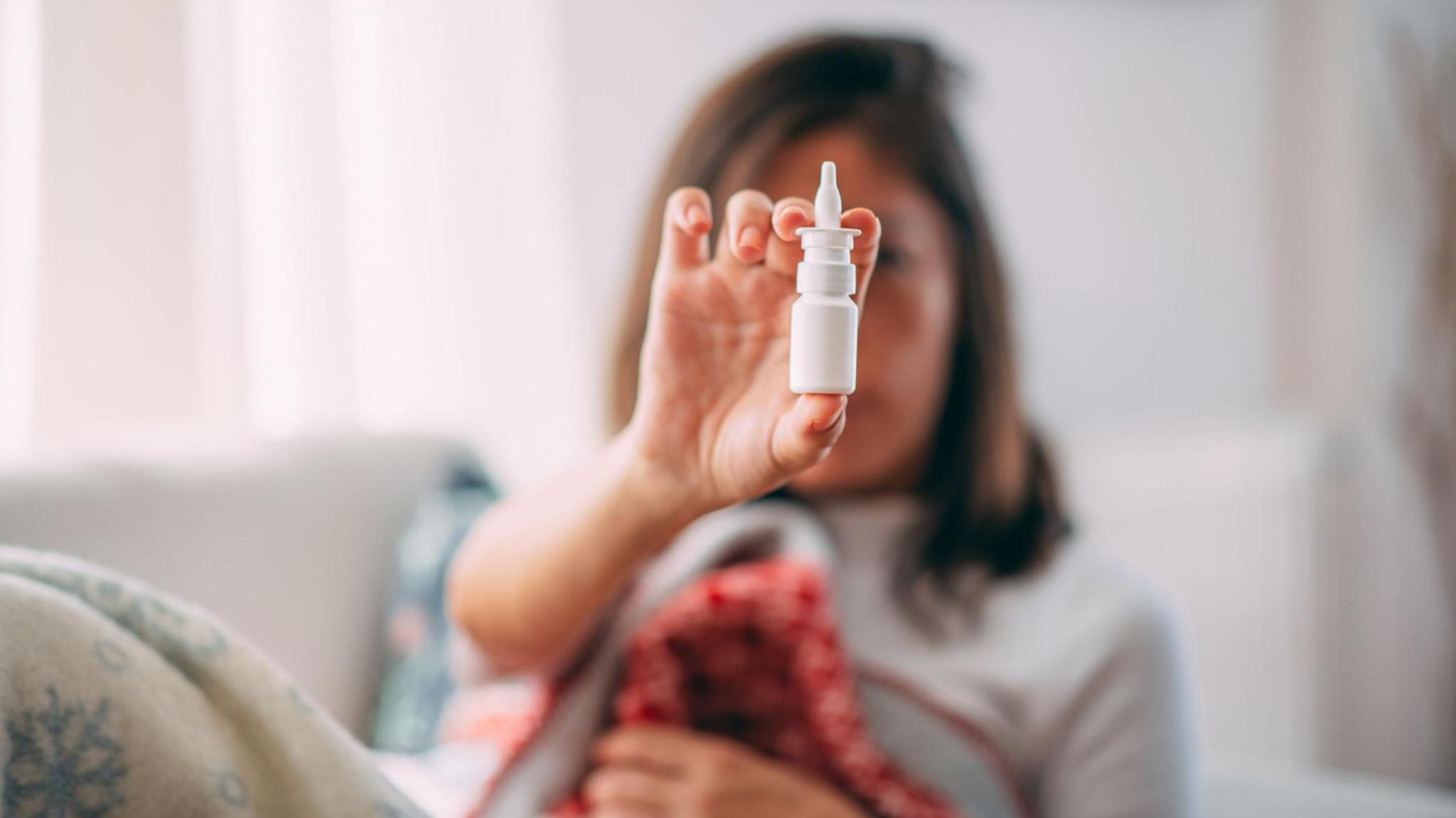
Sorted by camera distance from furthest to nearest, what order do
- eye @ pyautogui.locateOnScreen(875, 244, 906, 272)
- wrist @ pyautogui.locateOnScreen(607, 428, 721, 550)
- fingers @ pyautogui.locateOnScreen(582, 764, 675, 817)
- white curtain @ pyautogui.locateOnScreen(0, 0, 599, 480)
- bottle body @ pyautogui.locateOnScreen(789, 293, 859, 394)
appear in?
1. white curtain @ pyautogui.locateOnScreen(0, 0, 599, 480)
2. eye @ pyautogui.locateOnScreen(875, 244, 906, 272)
3. fingers @ pyautogui.locateOnScreen(582, 764, 675, 817)
4. wrist @ pyautogui.locateOnScreen(607, 428, 721, 550)
5. bottle body @ pyautogui.locateOnScreen(789, 293, 859, 394)

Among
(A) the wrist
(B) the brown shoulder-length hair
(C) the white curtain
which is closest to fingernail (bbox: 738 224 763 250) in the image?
(A) the wrist

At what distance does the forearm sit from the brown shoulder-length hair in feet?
0.72

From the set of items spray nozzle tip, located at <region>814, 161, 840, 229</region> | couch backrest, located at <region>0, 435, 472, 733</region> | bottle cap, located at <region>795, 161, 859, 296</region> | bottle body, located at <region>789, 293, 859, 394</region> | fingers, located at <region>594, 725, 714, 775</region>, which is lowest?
fingers, located at <region>594, 725, 714, 775</region>

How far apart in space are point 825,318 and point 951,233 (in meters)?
0.54

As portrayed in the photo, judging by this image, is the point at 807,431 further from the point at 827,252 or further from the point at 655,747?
the point at 655,747

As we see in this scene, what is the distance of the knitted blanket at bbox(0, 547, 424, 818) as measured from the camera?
0.44m

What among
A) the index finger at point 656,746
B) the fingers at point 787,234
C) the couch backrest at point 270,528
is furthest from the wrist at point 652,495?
the couch backrest at point 270,528

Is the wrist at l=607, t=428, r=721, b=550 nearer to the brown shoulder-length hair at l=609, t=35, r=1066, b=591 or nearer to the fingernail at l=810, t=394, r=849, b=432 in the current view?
the fingernail at l=810, t=394, r=849, b=432

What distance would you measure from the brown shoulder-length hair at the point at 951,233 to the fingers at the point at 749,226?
1.21ft

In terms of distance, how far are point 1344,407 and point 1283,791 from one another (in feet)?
5.51

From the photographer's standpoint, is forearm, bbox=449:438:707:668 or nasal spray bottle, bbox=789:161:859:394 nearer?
nasal spray bottle, bbox=789:161:859:394

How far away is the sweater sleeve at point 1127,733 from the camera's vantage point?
78 cm

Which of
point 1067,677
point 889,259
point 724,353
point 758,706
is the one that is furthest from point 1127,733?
point 724,353

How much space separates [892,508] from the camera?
96 cm
